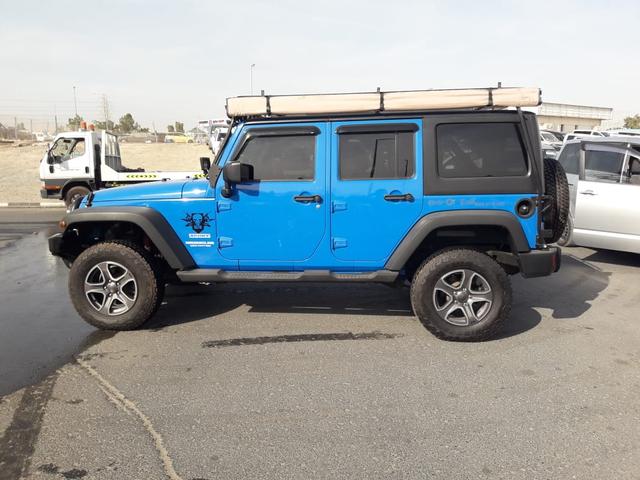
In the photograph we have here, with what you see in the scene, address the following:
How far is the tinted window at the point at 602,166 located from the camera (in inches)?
266

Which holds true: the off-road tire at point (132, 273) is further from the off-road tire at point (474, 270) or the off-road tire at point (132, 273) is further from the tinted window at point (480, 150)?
the tinted window at point (480, 150)

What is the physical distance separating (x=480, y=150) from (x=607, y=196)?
3423mm

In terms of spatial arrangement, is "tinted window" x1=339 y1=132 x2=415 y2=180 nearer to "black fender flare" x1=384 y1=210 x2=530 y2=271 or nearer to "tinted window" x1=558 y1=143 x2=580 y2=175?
"black fender flare" x1=384 y1=210 x2=530 y2=271

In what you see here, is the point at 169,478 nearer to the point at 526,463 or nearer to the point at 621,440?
the point at 526,463

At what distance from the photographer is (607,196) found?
662cm

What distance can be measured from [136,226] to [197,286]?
5.07 ft

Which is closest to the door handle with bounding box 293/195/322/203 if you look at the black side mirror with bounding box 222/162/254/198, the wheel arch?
the black side mirror with bounding box 222/162/254/198

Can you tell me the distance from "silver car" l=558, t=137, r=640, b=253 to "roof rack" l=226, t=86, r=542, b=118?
9.48 ft

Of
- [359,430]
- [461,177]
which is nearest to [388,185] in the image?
[461,177]

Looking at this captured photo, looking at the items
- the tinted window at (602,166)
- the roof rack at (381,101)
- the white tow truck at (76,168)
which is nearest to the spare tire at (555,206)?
the roof rack at (381,101)

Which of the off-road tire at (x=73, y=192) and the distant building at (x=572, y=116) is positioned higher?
the distant building at (x=572, y=116)

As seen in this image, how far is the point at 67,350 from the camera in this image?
412 cm

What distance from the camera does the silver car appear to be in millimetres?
6477

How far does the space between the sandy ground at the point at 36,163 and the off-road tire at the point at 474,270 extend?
1472cm
